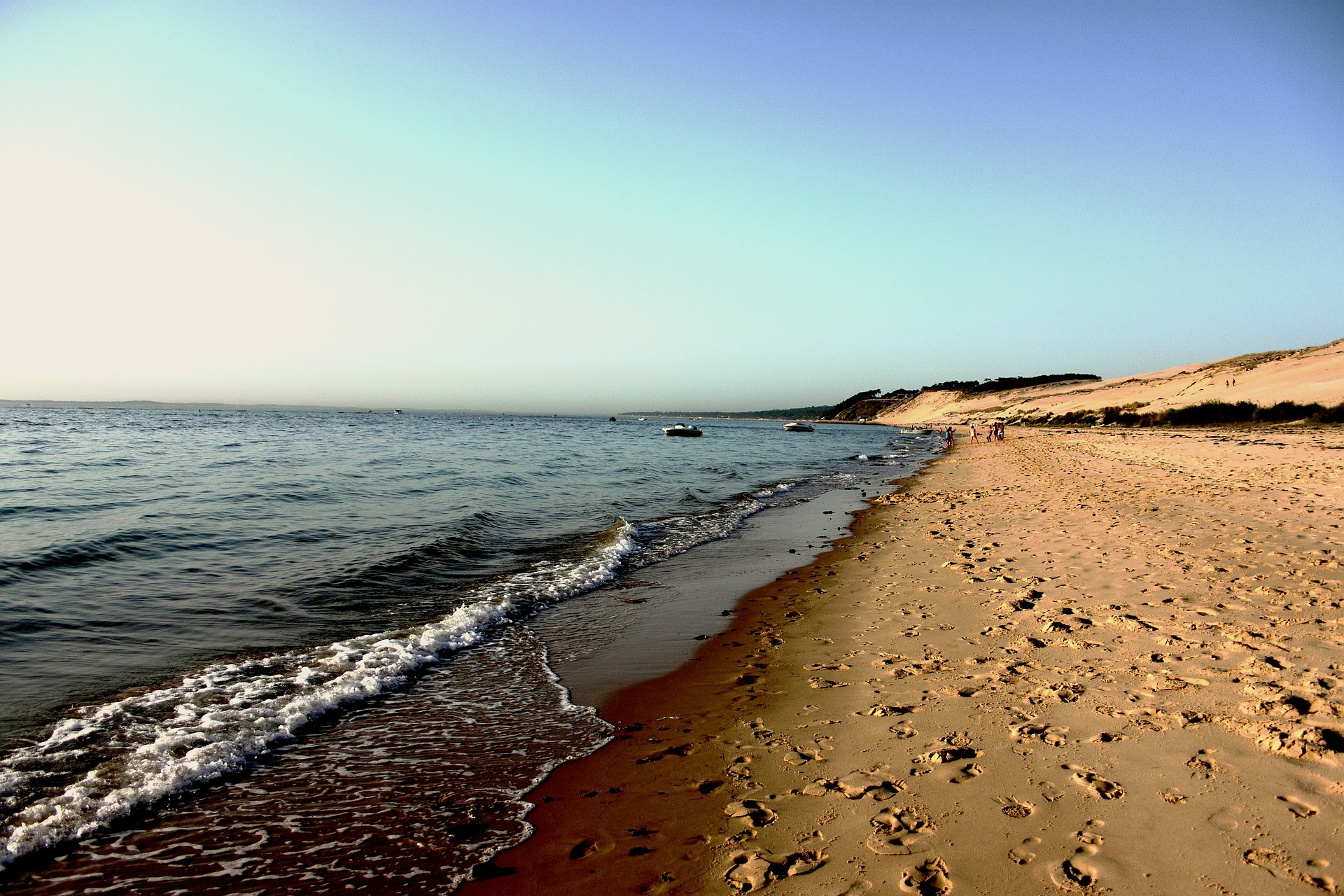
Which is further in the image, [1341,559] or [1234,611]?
[1341,559]

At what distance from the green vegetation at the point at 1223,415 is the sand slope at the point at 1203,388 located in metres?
1.10

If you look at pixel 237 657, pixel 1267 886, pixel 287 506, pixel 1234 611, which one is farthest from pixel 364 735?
pixel 287 506

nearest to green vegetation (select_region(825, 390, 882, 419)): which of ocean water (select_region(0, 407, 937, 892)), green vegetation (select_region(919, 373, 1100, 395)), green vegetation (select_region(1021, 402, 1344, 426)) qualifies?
green vegetation (select_region(919, 373, 1100, 395))

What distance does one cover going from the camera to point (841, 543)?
12156 mm

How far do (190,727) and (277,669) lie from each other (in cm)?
124

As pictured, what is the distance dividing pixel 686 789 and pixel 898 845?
1.35 metres

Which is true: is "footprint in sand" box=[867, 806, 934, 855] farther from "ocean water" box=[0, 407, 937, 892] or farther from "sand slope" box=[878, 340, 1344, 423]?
"sand slope" box=[878, 340, 1344, 423]

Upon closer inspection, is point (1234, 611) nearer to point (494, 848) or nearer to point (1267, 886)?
point (1267, 886)

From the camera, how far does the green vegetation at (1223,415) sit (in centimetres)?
3397

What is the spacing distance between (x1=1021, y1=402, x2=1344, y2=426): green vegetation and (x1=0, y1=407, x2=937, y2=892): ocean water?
3736 centimetres

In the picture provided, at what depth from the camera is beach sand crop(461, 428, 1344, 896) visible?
9.70ft

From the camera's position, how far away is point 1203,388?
53.9 m

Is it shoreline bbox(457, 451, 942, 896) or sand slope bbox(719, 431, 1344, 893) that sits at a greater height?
sand slope bbox(719, 431, 1344, 893)

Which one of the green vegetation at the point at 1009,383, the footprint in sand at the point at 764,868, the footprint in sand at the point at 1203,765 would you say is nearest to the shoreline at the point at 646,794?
the footprint in sand at the point at 764,868
